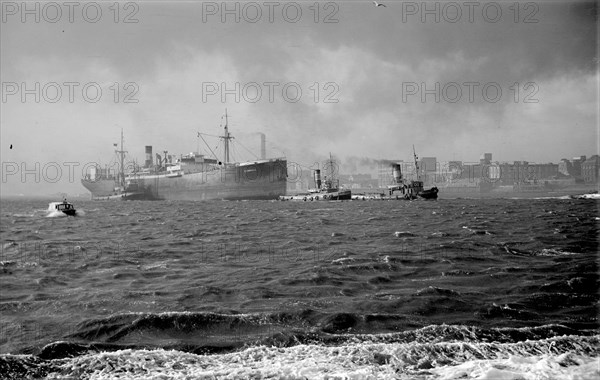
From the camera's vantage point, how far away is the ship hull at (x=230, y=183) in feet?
271

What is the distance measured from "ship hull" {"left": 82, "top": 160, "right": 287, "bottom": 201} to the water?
68.6 metres

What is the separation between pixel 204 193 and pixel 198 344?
270ft

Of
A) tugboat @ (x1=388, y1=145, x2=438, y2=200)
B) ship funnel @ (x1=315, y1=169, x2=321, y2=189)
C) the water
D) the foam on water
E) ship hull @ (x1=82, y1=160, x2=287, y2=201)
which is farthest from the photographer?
ship funnel @ (x1=315, y1=169, x2=321, y2=189)

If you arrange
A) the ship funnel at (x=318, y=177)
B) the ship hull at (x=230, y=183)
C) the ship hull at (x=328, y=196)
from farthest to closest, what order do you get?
the ship funnel at (x=318, y=177) → the ship hull at (x=230, y=183) → the ship hull at (x=328, y=196)

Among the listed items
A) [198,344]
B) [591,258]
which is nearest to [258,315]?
[198,344]

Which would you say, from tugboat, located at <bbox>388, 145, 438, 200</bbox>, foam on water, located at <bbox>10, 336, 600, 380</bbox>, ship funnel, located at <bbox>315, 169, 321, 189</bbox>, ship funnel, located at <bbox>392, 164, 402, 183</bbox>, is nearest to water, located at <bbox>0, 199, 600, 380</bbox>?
foam on water, located at <bbox>10, 336, 600, 380</bbox>

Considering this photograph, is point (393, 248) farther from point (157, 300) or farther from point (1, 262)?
point (1, 262)

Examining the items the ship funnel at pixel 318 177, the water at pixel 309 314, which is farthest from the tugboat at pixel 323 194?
the water at pixel 309 314

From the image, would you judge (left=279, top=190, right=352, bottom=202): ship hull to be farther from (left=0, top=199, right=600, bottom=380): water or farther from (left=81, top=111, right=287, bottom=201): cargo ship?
(left=0, top=199, right=600, bottom=380): water

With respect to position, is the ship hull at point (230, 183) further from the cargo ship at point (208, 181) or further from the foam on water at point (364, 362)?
the foam on water at point (364, 362)

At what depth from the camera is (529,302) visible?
768 cm

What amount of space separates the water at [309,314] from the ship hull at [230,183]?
2702 inches

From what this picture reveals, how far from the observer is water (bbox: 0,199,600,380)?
16.7 feet

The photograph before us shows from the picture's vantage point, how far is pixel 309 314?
7234 millimetres
